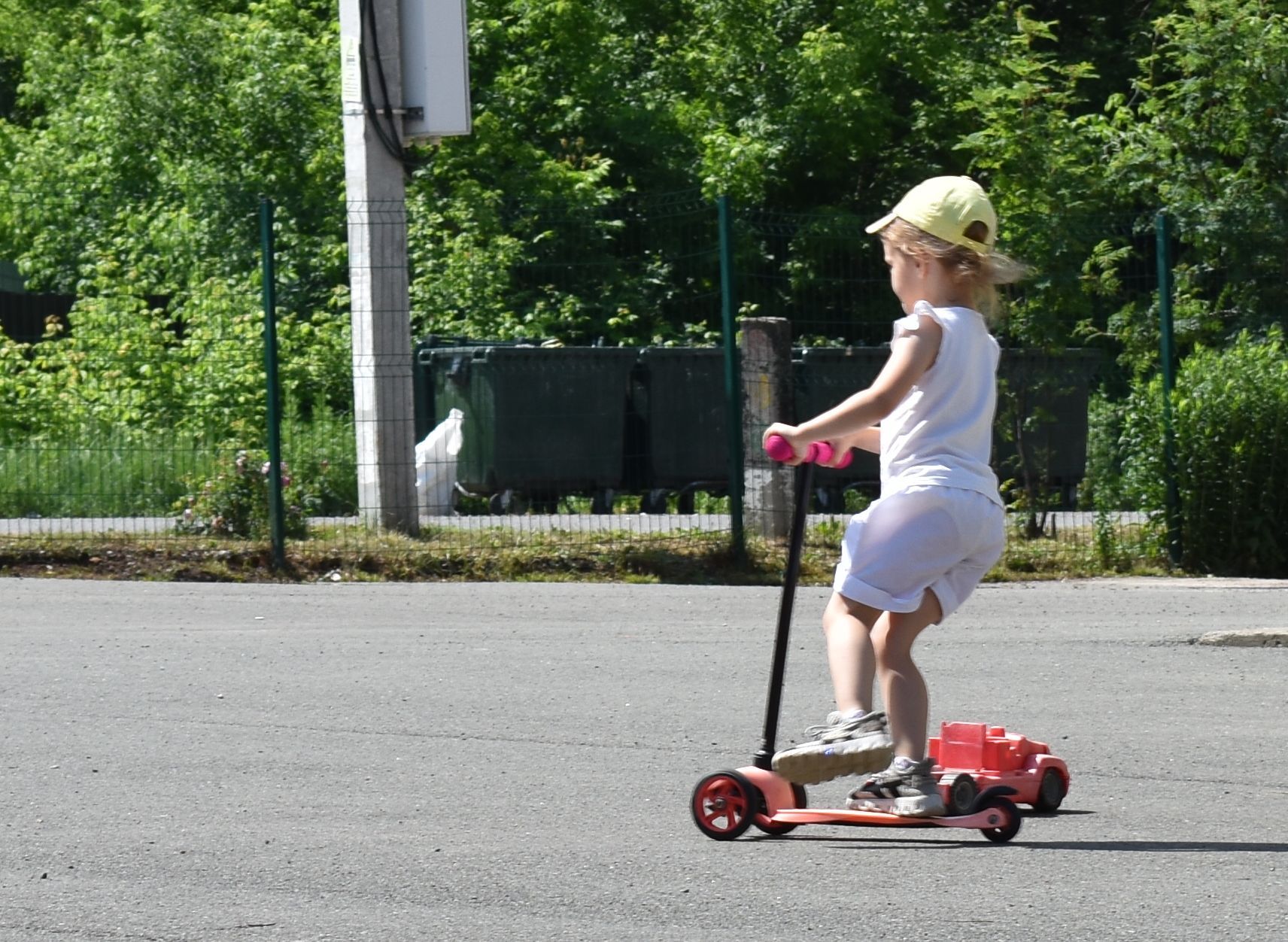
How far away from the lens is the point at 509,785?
5.89m

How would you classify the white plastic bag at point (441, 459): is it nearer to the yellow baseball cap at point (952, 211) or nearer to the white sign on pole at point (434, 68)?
the white sign on pole at point (434, 68)

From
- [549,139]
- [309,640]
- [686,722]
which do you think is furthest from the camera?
[549,139]

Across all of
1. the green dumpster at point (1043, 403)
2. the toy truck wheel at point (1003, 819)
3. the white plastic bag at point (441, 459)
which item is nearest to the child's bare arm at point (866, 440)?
the toy truck wheel at point (1003, 819)

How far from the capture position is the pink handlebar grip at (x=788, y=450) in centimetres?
496

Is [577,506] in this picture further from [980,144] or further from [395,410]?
[980,144]

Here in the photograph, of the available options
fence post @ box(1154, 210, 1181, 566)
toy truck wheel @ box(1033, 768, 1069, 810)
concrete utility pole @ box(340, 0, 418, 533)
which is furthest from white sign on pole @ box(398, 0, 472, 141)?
toy truck wheel @ box(1033, 768, 1069, 810)

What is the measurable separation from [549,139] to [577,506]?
14668 millimetres

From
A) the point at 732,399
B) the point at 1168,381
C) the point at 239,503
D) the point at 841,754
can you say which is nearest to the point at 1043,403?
the point at 1168,381

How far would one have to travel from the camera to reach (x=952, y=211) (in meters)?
5.03

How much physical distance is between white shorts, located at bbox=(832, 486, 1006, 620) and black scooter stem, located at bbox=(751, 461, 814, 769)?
6.7 inches

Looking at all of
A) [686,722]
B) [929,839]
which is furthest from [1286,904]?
[686,722]

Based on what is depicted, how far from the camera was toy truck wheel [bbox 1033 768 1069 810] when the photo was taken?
536cm

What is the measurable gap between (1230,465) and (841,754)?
791cm

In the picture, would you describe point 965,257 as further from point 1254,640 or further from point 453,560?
point 453,560
